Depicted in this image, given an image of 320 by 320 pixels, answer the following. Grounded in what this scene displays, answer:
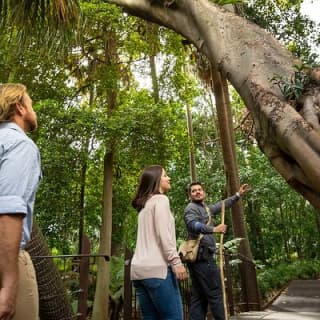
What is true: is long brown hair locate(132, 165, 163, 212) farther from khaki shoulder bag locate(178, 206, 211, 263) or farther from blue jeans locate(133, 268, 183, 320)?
khaki shoulder bag locate(178, 206, 211, 263)

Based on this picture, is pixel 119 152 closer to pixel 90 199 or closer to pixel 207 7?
pixel 90 199

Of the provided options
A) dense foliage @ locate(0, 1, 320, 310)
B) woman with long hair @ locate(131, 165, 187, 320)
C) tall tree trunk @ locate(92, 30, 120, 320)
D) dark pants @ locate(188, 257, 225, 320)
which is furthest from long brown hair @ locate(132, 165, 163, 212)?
tall tree trunk @ locate(92, 30, 120, 320)

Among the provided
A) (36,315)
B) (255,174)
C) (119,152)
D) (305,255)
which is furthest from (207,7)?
(305,255)

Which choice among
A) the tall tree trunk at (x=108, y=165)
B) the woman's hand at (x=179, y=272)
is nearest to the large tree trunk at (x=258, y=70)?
the woman's hand at (x=179, y=272)

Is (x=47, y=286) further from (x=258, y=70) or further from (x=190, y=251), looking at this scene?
(x=258, y=70)

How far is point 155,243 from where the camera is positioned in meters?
3.32

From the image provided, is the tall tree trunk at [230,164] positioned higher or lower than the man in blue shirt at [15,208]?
higher

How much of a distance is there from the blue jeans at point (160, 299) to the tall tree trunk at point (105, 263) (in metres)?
6.87

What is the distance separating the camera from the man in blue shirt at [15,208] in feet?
5.11

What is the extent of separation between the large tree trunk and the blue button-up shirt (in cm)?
282

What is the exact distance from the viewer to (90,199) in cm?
1409

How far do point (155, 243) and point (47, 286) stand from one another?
1.57 metres

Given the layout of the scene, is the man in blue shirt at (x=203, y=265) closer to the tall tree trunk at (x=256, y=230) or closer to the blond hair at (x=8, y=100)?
the blond hair at (x=8, y=100)

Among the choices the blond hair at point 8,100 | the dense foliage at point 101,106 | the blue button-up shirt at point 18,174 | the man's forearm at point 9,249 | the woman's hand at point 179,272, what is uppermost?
the dense foliage at point 101,106
